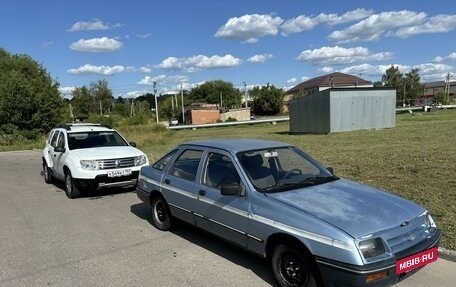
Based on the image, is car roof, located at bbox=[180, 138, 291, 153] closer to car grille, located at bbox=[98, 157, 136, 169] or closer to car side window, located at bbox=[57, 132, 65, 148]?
car grille, located at bbox=[98, 157, 136, 169]

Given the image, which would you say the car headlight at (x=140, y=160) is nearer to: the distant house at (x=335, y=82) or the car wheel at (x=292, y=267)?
the car wheel at (x=292, y=267)

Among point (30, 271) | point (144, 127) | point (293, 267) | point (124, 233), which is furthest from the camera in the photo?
point (144, 127)

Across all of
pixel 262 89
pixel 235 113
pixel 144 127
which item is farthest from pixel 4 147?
pixel 262 89

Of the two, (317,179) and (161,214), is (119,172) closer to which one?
(161,214)

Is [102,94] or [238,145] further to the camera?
[102,94]

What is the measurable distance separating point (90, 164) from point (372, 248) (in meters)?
7.41

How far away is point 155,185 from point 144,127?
2536cm

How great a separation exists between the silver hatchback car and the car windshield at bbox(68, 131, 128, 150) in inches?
198

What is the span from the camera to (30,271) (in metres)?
5.28

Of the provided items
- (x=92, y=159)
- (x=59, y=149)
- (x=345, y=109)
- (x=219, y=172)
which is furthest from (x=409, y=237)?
(x=345, y=109)

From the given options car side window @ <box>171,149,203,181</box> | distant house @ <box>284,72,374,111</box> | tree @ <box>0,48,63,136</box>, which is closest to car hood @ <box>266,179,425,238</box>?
car side window @ <box>171,149,203,181</box>

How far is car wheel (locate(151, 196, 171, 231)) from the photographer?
22.2 feet

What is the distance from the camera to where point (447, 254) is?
5.18m

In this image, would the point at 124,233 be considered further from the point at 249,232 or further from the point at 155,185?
the point at 249,232
